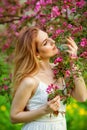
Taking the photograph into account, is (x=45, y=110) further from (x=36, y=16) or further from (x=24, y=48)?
(x=36, y=16)

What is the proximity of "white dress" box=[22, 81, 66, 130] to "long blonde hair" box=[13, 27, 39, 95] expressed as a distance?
0.12 metres

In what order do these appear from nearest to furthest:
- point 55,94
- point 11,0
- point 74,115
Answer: point 55,94 → point 74,115 → point 11,0

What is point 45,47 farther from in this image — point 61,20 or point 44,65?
point 61,20

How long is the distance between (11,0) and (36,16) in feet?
6.24

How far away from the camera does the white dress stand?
3381 millimetres

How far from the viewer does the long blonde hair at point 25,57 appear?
11.2 ft

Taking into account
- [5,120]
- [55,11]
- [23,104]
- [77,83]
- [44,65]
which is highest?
[55,11]

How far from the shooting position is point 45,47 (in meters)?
3.40

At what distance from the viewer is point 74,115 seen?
6.02m

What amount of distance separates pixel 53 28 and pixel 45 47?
47.6 inches

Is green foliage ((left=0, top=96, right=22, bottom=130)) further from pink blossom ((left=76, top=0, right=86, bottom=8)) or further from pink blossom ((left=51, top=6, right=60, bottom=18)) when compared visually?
pink blossom ((left=76, top=0, right=86, bottom=8))

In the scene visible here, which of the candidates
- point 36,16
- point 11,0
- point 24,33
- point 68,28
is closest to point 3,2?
point 11,0

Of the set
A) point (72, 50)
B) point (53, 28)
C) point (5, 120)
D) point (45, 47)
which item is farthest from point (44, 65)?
point (5, 120)

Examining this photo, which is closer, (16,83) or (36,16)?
(16,83)
